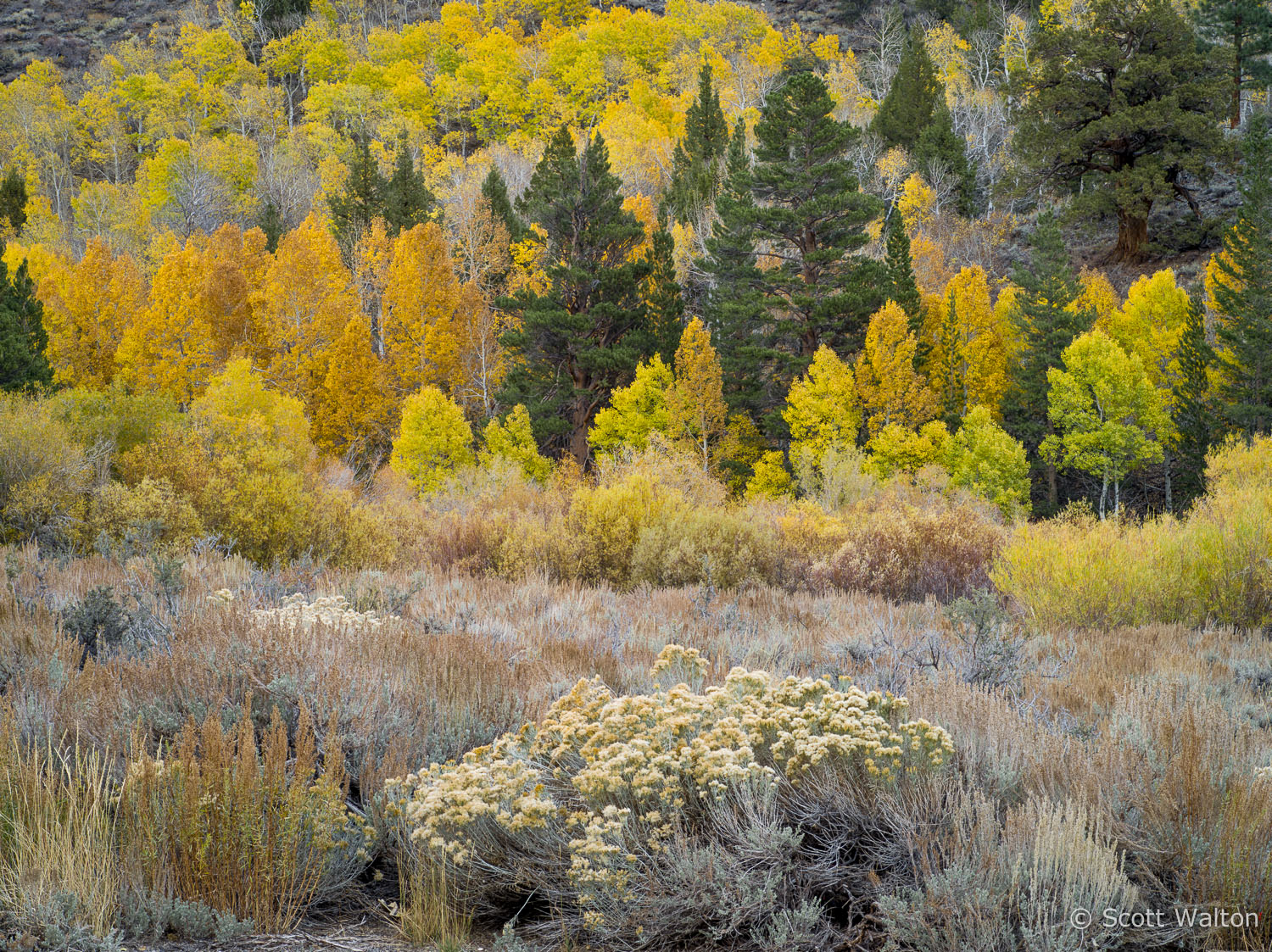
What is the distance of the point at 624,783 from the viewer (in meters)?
3.65

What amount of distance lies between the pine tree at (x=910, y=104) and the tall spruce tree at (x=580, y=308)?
23.7 metres

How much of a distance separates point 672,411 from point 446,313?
13.1m

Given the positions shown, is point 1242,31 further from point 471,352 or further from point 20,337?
point 20,337

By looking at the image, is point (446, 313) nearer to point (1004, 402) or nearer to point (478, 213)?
point (478, 213)

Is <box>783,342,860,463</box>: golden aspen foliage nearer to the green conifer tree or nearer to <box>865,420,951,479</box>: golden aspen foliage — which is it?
<box>865,420,951,479</box>: golden aspen foliage

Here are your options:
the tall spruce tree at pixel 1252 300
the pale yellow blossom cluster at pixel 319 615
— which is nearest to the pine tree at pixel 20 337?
the pale yellow blossom cluster at pixel 319 615

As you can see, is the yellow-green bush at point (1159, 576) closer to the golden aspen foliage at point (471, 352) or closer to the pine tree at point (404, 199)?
the golden aspen foliage at point (471, 352)

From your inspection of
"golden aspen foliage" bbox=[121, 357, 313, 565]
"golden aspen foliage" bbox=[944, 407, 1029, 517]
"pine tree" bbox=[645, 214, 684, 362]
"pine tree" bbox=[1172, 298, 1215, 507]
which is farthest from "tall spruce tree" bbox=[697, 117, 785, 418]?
"golden aspen foliage" bbox=[121, 357, 313, 565]

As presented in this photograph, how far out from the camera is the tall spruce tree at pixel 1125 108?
41.2m

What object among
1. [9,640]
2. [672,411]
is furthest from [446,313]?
[9,640]

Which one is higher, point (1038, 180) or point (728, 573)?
point (1038, 180)

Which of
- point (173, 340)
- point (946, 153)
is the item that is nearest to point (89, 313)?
point (173, 340)

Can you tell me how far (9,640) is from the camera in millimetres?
5730

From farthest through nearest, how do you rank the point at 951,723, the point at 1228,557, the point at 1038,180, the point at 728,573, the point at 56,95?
the point at 56,95, the point at 1038,180, the point at 728,573, the point at 1228,557, the point at 951,723
